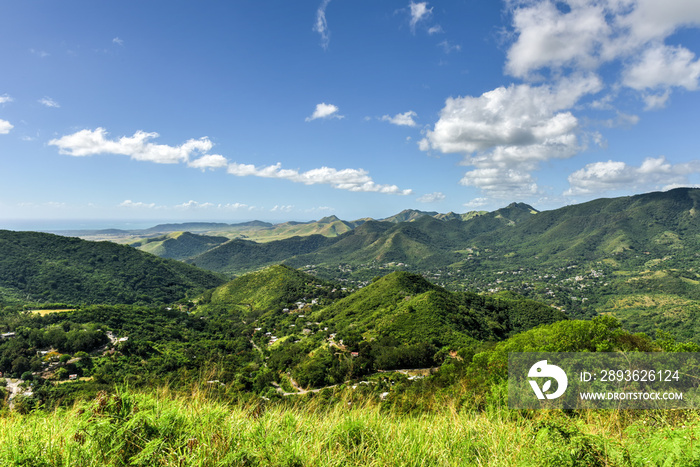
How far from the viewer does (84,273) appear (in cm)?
11638

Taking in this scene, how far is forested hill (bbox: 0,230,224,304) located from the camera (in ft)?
338

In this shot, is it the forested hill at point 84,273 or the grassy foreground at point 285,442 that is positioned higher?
the grassy foreground at point 285,442

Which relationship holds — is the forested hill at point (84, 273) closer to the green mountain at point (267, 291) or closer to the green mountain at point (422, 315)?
the green mountain at point (267, 291)

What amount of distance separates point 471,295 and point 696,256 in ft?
752

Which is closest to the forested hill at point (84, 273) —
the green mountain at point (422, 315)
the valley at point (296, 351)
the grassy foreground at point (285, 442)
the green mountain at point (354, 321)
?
the valley at point (296, 351)

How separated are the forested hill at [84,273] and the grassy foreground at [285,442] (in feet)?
439

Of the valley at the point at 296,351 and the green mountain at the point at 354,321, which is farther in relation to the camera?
the green mountain at the point at 354,321

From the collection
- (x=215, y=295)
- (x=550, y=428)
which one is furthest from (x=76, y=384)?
(x=215, y=295)

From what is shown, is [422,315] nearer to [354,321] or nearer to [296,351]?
[354,321]

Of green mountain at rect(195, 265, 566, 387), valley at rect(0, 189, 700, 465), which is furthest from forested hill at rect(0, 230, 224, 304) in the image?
green mountain at rect(195, 265, 566, 387)

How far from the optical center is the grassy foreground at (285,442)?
288 cm

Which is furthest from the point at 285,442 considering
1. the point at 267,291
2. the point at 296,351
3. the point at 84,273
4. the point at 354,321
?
the point at 84,273

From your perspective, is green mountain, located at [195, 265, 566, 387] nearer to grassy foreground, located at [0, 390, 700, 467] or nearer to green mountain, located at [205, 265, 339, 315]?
green mountain, located at [205, 265, 339, 315]

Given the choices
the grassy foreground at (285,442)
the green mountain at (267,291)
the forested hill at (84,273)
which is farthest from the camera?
the forested hill at (84,273)
